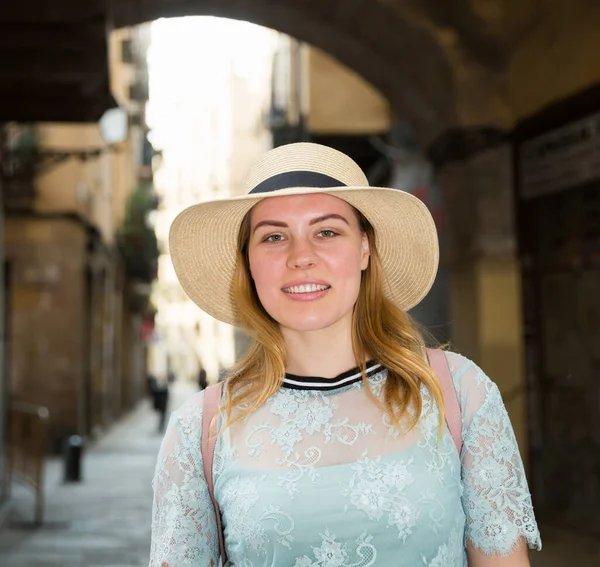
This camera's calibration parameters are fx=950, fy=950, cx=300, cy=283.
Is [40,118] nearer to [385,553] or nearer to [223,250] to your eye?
[223,250]

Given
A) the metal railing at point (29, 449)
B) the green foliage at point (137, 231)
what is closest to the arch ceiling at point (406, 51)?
the metal railing at point (29, 449)

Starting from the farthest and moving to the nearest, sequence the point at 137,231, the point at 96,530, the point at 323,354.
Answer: the point at 137,231 → the point at 96,530 → the point at 323,354

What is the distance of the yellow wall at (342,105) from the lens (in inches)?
520

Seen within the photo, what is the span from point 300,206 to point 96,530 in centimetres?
753

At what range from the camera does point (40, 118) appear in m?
8.98

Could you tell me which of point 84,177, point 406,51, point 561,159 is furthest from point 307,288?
point 84,177

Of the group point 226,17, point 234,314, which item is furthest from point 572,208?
point 234,314

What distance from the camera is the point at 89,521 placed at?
372 inches

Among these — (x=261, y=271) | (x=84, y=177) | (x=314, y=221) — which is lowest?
(x=261, y=271)

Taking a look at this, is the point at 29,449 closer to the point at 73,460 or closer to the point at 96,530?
the point at 96,530

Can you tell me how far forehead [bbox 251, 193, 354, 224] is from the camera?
6.88ft

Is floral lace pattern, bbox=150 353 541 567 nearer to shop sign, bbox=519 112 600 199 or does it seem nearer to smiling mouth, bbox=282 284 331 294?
smiling mouth, bbox=282 284 331 294

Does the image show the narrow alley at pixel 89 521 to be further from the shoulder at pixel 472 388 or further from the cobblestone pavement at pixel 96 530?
the shoulder at pixel 472 388

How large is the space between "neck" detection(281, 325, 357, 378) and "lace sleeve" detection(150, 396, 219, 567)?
0.87 ft
